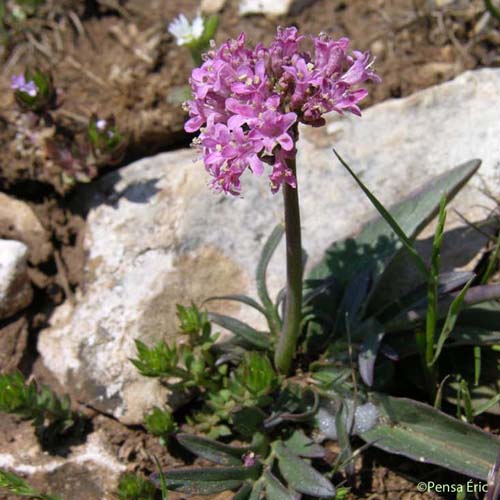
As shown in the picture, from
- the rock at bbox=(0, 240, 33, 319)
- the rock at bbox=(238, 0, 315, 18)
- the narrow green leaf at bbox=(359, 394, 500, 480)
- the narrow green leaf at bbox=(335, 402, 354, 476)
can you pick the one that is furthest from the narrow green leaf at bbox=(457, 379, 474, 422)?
the rock at bbox=(238, 0, 315, 18)

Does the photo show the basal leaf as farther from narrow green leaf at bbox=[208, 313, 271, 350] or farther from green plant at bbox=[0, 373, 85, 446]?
green plant at bbox=[0, 373, 85, 446]

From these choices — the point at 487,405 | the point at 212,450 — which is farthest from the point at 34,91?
the point at 487,405

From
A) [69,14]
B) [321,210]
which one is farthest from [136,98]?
[321,210]

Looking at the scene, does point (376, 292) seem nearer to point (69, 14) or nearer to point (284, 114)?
point (284, 114)

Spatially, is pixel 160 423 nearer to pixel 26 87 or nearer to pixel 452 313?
pixel 452 313

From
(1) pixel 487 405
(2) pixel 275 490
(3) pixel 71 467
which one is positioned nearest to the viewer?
(2) pixel 275 490
